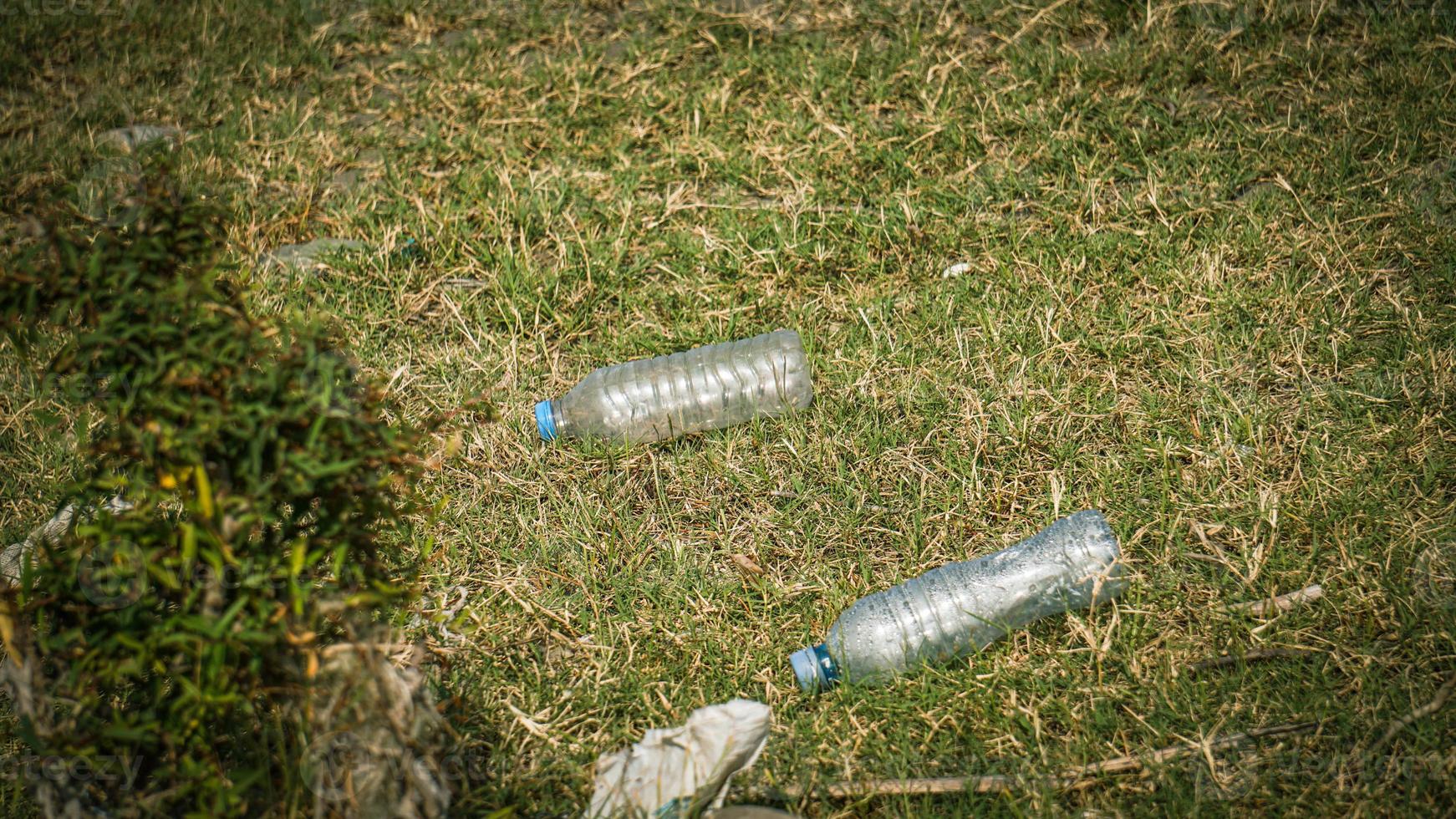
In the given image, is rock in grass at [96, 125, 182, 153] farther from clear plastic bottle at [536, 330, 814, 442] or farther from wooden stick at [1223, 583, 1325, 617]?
wooden stick at [1223, 583, 1325, 617]

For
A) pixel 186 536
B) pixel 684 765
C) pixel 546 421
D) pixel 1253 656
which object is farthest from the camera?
pixel 546 421

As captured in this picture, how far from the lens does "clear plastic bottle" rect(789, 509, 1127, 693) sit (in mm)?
2330

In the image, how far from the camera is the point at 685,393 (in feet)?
10.3

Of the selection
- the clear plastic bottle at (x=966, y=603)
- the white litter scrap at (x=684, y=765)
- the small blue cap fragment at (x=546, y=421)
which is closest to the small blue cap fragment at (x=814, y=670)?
the clear plastic bottle at (x=966, y=603)

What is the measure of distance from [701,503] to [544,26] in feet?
9.49

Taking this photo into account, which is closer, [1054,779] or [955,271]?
[1054,779]

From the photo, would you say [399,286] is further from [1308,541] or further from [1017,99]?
[1308,541]

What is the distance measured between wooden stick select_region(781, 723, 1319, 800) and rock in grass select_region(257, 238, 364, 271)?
8.61ft

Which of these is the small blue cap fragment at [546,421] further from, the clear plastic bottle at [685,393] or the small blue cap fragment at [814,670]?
the small blue cap fragment at [814,670]

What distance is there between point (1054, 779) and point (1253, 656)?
0.60 metres

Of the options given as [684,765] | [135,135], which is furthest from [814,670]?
[135,135]

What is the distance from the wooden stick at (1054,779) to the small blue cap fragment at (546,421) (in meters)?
1.33

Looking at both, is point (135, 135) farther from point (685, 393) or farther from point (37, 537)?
point (685, 393)

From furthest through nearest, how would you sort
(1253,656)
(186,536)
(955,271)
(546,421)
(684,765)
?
(955,271) → (546,421) → (1253,656) → (684,765) → (186,536)
